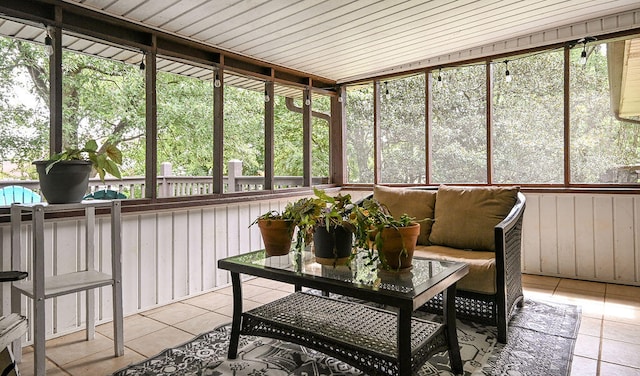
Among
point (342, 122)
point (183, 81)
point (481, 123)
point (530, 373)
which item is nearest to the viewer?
point (530, 373)

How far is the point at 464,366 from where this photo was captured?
81.4 inches

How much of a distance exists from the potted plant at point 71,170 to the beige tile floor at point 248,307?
0.96 metres

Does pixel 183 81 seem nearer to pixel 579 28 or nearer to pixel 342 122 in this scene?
pixel 342 122

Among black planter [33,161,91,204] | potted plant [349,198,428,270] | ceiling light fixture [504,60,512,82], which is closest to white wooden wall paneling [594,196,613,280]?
ceiling light fixture [504,60,512,82]

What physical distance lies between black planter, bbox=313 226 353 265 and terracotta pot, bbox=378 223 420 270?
244 millimetres

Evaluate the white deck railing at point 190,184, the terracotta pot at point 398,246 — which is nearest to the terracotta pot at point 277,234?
the terracotta pot at point 398,246

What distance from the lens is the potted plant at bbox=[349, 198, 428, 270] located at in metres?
1.84

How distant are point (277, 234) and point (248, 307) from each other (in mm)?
1258

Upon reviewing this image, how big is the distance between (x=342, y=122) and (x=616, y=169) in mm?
3027

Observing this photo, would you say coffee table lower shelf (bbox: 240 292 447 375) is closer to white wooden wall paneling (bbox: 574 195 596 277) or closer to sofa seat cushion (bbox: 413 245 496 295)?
sofa seat cushion (bbox: 413 245 496 295)

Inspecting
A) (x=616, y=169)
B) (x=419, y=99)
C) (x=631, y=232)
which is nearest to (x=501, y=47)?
(x=419, y=99)

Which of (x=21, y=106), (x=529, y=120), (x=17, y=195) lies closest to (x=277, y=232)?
(x=17, y=195)

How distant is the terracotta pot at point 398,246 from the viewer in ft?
6.02

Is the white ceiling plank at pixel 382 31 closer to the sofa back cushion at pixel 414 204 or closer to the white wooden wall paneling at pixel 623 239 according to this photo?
the sofa back cushion at pixel 414 204
